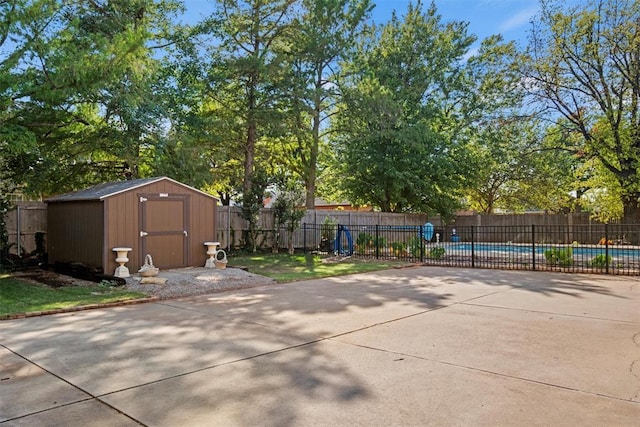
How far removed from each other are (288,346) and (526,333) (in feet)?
9.20

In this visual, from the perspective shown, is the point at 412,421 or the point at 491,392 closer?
the point at 412,421

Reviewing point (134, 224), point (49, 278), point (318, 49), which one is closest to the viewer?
point (49, 278)

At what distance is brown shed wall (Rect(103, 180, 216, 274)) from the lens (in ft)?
33.6

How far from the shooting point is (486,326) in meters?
5.78

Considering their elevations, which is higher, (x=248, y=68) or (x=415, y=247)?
(x=248, y=68)

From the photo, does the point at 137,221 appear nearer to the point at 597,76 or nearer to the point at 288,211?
the point at 288,211

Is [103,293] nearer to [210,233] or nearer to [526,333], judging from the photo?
[210,233]

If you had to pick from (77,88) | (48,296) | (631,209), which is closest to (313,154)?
(77,88)

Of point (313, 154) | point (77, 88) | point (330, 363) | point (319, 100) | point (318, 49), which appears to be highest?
point (318, 49)

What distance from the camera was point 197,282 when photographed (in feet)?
31.8

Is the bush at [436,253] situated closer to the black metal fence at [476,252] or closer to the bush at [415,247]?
the black metal fence at [476,252]

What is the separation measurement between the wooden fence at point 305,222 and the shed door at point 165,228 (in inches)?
148

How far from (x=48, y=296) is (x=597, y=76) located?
21.3m

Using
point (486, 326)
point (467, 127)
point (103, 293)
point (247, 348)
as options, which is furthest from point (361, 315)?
point (467, 127)
